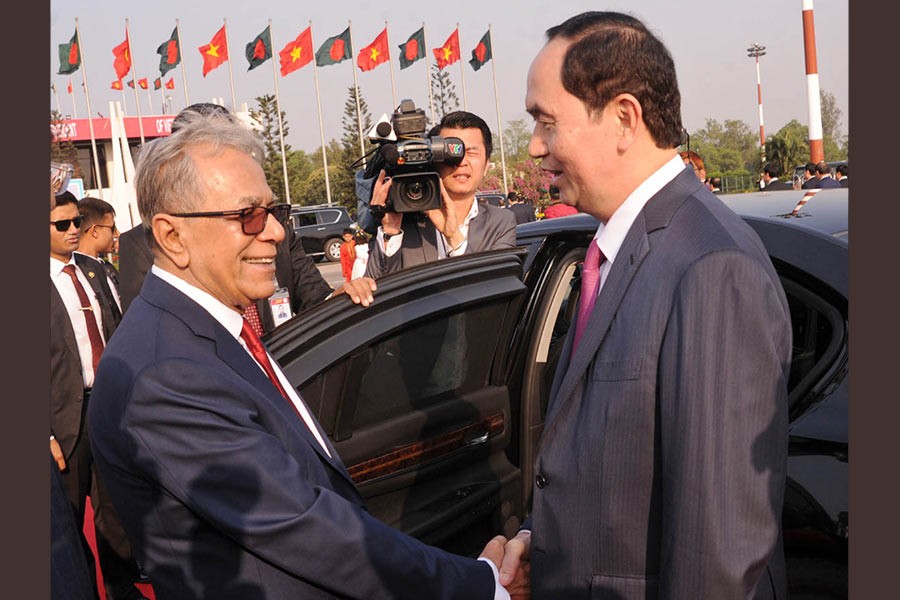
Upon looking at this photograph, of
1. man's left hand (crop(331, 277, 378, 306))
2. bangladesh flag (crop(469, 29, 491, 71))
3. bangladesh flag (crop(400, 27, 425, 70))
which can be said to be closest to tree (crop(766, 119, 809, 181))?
bangladesh flag (crop(469, 29, 491, 71))

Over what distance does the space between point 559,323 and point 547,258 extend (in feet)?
0.92

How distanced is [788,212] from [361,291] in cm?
143

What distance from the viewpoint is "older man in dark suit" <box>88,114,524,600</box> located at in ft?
4.99

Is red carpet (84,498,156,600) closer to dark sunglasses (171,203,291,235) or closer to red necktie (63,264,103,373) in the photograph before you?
red necktie (63,264,103,373)

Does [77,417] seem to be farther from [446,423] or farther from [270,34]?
[270,34]

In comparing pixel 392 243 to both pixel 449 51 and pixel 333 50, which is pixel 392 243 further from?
pixel 449 51

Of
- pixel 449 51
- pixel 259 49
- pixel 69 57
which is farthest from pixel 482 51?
pixel 69 57

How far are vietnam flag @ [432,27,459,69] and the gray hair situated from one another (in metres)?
36.3

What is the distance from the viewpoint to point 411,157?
3.57 meters

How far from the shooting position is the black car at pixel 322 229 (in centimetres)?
2708

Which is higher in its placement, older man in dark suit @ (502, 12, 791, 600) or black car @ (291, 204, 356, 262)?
older man in dark suit @ (502, 12, 791, 600)

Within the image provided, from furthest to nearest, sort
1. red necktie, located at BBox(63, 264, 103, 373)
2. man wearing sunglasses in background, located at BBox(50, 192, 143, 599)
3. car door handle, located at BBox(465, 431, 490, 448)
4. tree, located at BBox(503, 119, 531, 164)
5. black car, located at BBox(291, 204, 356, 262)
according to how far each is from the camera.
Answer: tree, located at BBox(503, 119, 531, 164)
black car, located at BBox(291, 204, 356, 262)
red necktie, located at BBox(63, 264, 103, 373)
man wearing sunglasses in background, located at BBox(50, 192, 143, 599)
car door handle, located at BBox(465, 431, 490, 448)

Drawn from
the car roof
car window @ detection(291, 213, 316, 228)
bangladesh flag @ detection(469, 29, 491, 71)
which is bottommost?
car window @ detection(291, 213, 316, 228)

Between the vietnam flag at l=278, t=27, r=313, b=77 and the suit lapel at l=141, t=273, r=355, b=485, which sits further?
the vietnam flag at l=278, t=27, r=313, b=77
